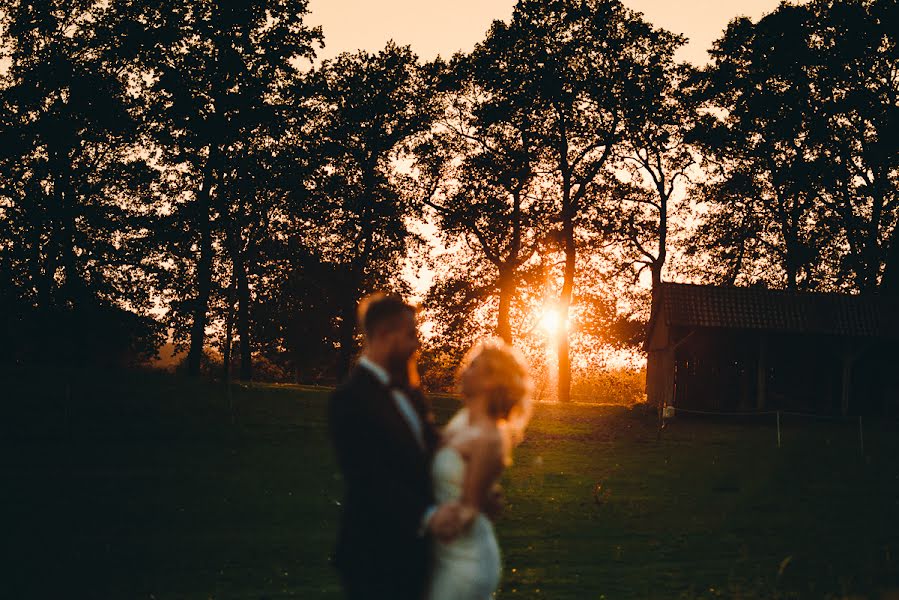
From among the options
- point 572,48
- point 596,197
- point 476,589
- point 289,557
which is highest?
point 572,48

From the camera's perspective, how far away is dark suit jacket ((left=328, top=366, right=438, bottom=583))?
446 centimetres

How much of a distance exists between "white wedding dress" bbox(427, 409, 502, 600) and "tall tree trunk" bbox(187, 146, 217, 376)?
126ft

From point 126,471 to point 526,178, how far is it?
33.5 metres

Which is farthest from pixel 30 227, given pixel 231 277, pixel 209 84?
pixel 231 277

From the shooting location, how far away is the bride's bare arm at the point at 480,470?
4438mm

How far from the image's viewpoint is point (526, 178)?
5197 cm

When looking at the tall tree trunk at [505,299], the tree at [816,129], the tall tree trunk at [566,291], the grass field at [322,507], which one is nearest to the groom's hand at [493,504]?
the grass field at [322,507]

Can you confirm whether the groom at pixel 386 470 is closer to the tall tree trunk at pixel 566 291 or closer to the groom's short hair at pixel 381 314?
the groom's short hair at pixel 381 314

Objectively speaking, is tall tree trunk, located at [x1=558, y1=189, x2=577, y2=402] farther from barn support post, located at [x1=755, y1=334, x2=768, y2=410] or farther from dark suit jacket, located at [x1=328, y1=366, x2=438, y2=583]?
dark suit jacket, located at [x1=328, y1=366, x2=438, y2=583]

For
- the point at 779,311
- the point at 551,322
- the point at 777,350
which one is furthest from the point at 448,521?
the point at 551,322

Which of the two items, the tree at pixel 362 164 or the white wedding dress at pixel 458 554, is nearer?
the white wedding dress at pixel 458 554

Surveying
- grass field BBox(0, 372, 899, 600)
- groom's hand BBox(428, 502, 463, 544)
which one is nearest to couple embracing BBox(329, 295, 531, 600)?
groom's hand BBox(428, 502, 463, 544)

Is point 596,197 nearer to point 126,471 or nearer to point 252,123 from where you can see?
point 252,123

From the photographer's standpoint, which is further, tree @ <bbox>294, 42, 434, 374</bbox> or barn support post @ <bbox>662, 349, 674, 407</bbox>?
tree @ <bbox>294, 42, 434, 374</bbox>
